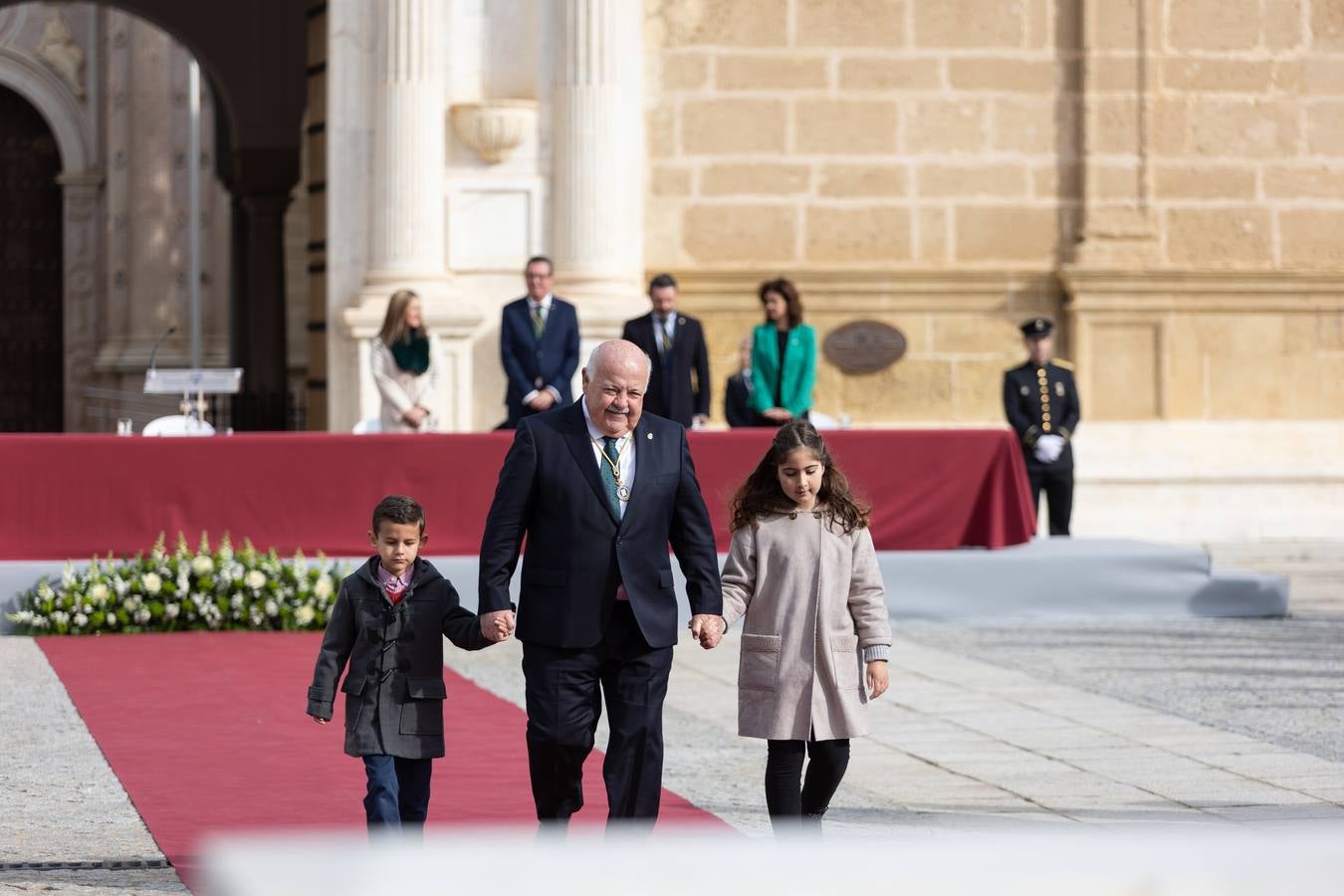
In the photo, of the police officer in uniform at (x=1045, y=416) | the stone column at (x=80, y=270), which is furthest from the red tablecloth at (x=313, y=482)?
the stone column at (x=80, y=270)

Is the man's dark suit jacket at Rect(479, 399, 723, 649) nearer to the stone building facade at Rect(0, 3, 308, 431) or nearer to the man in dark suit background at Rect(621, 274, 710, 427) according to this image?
the man in dark suit background at Rect(621, 274, 710, 427)

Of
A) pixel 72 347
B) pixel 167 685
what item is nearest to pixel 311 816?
pixel 167 685

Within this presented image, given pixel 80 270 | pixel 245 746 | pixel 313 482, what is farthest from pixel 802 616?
pixel 80 270

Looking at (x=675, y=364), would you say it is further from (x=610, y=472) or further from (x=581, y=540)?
(x=581, y=540)

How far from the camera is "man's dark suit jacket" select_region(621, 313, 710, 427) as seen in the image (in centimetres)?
1465

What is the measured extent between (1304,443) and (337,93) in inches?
333

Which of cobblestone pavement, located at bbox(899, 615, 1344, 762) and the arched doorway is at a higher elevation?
the arched doorway

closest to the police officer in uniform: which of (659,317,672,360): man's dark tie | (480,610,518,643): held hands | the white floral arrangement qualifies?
(659,317,672,360): man's dark tie

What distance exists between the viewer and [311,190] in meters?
20.4

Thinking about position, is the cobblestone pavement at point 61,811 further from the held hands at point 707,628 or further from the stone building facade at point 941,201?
the stone building facade at point 941,201

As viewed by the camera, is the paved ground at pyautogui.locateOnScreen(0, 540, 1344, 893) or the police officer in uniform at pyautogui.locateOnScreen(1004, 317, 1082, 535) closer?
the paved ground at pyautogui.locateOnScreen(0, 540, 1344, 893)

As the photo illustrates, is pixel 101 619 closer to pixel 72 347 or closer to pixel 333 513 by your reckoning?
pixel 333 513

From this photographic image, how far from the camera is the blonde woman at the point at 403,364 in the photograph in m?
14.2

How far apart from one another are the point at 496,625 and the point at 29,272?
32134 mm
